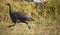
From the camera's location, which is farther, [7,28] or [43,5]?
[43,5]

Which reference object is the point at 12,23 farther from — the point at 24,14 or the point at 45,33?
the point at 45,33

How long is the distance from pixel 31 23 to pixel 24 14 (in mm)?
150

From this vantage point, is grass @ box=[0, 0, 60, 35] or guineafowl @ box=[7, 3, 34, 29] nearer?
grass @ box=[0, 0, 60, 35]

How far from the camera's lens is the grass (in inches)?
106

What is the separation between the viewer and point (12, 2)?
296cm

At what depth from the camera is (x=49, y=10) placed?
2.94 m

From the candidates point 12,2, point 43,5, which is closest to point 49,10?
point 43,5

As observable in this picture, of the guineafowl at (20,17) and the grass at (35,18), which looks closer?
the grass at (35,18)

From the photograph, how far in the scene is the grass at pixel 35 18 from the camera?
2.69m

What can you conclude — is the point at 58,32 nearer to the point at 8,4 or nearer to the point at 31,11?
the point at 31,11

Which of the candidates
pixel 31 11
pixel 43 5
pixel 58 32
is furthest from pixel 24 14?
pixel 58 32

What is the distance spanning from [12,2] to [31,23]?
42 cm

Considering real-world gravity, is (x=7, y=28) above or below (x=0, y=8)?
below

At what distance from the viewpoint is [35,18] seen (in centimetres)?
287
